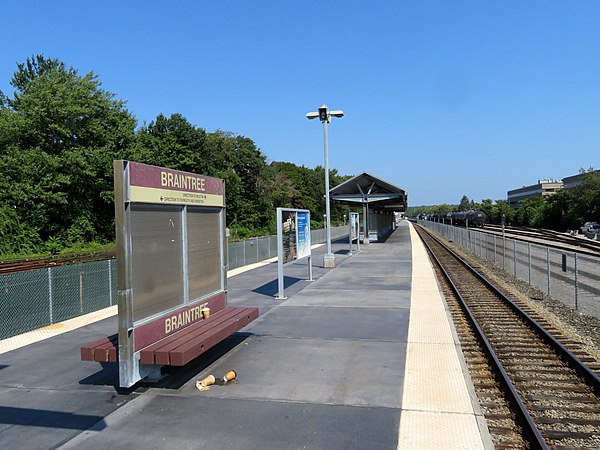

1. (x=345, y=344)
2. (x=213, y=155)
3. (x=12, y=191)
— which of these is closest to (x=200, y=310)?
(x=345, y=344)

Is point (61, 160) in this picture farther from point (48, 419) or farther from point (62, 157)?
point (48, 419)

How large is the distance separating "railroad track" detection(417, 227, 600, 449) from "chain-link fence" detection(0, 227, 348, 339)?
28.6ft

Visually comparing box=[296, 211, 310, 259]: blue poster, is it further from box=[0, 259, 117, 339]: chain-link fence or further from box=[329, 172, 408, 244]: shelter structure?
box=[329, 172, 408, 244]: shelter structure

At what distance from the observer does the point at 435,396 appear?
570cm

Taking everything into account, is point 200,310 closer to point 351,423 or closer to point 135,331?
point 135,331

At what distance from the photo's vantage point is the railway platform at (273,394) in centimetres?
467

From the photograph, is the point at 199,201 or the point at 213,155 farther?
the point at 213,155

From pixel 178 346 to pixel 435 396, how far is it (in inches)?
129

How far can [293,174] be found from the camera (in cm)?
10062

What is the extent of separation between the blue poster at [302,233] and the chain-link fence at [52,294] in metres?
5.72

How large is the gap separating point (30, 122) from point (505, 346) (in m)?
33.8

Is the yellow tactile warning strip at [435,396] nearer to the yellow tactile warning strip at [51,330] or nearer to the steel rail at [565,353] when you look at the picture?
the steel rail at [565,353]

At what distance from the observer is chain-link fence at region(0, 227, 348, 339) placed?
9328 mm

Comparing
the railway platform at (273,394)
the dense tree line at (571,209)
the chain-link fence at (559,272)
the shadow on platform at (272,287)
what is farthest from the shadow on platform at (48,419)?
the dense tree line at (571,209)
